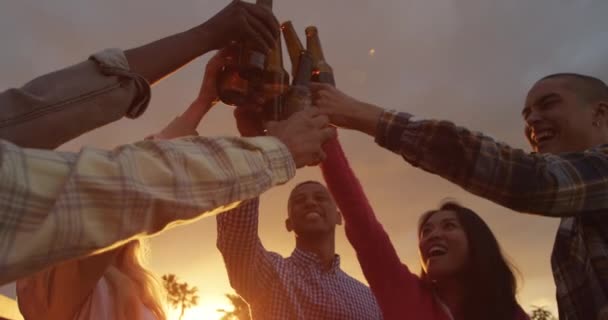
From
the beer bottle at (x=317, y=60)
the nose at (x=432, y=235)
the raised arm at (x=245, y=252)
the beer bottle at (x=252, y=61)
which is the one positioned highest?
the beer bottle at (x=317, y=60)

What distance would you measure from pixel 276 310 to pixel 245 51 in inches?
84.7

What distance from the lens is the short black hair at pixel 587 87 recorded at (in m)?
3.31

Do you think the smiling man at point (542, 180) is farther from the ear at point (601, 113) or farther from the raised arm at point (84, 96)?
the raised arm at point (84, 96)

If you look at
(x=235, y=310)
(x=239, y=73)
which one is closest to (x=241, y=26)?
(x=239, y=73)

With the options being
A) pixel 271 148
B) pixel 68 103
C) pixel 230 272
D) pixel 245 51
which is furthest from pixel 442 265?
pixel 68 103

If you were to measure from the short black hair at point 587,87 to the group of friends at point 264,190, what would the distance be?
1 cm

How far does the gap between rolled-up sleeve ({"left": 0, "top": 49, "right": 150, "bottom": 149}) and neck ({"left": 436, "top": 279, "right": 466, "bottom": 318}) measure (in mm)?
2927

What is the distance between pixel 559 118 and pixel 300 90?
5.24 ft

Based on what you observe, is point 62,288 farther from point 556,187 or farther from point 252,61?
point 556,187

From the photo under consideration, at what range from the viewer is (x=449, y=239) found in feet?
14.0

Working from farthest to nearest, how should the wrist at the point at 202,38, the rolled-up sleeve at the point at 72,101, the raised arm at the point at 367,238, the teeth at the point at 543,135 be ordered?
the raised arm at the point at 367,238 < the teeth at the point at 543,135 < the wrist at the point at 202,38 < the rolled-up sleeve at the point at 72,101

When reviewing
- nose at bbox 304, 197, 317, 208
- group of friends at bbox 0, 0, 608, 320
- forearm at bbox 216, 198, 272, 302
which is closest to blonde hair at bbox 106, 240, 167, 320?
group of friends at bbox 0, 0, 608, 320

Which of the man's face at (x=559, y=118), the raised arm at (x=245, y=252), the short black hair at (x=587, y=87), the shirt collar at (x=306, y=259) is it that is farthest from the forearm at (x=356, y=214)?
the short black hair at (x=587, y=87)

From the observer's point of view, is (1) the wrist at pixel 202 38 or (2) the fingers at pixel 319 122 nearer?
(2) the fingers at pixel 319 122
